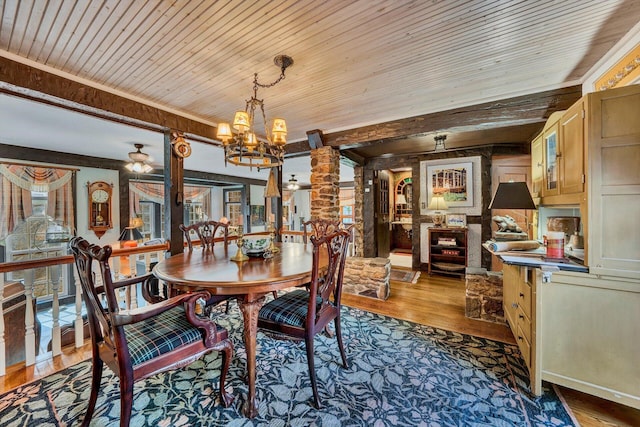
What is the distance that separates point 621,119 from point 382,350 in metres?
2.27

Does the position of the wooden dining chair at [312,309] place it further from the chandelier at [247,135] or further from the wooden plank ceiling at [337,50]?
the wooden plank ceiling at [337,50]

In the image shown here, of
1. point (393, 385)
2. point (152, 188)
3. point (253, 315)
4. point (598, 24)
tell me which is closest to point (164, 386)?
point (253, 315)

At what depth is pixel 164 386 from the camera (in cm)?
180

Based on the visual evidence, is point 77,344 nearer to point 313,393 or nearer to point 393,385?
point 313,393

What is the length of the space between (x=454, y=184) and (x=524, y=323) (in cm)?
351

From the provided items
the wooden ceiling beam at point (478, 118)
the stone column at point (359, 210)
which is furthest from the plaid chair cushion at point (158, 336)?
the stone column at point (359, 210)

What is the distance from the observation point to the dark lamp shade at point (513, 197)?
230 cm

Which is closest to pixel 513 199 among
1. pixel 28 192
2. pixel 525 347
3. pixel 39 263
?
pixel 525 347

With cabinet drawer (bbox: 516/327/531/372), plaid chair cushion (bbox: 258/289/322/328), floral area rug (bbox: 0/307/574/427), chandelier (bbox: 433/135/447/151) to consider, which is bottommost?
floral area rug (bbox: 0/307/574/427)

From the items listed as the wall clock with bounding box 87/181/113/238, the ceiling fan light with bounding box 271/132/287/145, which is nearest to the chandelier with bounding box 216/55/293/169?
the ceiling fan light with bounding box 271/132/287/145

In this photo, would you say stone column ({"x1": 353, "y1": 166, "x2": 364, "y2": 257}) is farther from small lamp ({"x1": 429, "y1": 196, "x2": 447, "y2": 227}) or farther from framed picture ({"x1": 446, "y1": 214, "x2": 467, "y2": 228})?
framed picture ({"x1": 446, "y1": 214, "x2": 467, "y2": 228})

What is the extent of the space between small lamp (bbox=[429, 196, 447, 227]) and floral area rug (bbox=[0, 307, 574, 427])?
287cm

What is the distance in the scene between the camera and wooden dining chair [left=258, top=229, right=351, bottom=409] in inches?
64.1

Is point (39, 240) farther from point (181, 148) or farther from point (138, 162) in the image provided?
point (181, 148)
